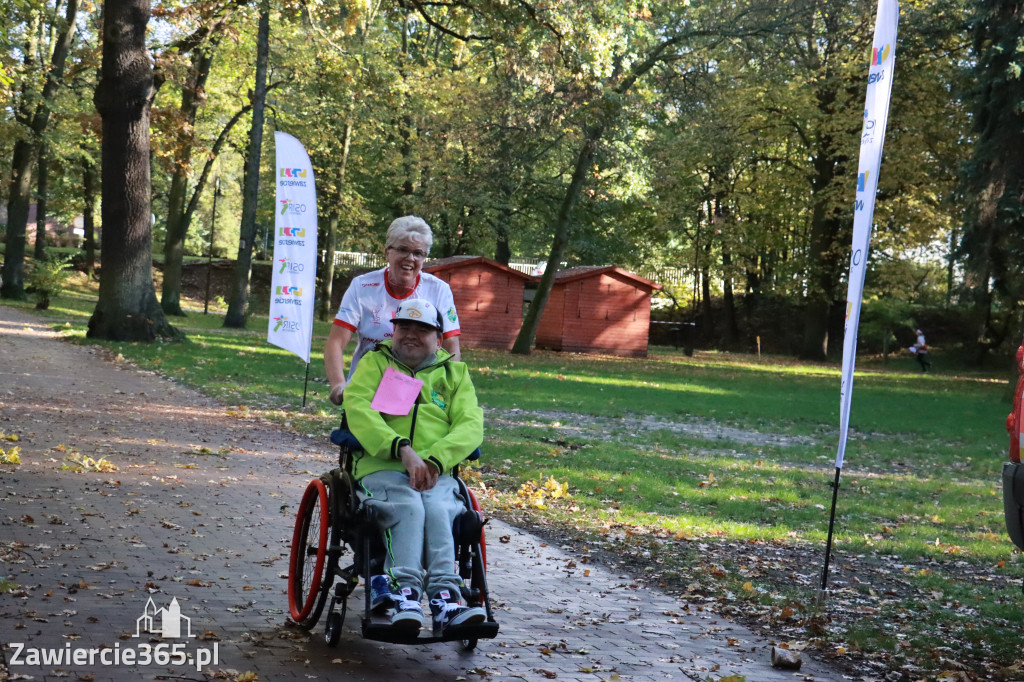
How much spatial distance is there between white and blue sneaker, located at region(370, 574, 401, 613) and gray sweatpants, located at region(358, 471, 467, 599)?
5cm

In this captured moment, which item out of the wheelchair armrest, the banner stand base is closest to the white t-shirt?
the wheelchair armrest

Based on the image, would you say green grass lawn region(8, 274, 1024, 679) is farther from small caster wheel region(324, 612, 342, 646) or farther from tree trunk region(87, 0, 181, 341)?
small caster wheel region(324, 612, 342, 646)

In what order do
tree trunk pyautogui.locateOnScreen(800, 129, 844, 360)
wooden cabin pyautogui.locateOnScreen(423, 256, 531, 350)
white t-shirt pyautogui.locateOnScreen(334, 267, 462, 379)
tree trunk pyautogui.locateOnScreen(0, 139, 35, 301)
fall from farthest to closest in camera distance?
tree trunk pyautogui.locateOnScreen(800, 129, 844, 360)
wooden cabin pyautogui.locateOnScreen(423, 256, 531, 350)
tree trunk pyautogui.locateOnScreen(0, 139, 35, 301)
white t-shirt pyautogui.locateOnScreen(334, 267, 462, 379)

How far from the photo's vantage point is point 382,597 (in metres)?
4.59

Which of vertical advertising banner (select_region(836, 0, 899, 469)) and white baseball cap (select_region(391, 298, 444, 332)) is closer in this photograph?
white baseball cap (select_region(391, 298, 444, 332))

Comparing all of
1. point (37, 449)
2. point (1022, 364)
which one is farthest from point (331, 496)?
point (37, 449)

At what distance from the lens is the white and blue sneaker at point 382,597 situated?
4.57m

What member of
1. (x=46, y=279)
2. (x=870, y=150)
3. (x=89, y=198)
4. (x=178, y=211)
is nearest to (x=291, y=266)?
(x=870, y=150)

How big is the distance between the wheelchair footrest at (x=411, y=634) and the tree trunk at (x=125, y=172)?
802 inches

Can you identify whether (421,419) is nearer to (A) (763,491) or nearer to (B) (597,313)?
(A) (763,491)

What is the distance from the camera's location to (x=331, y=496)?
515 cm

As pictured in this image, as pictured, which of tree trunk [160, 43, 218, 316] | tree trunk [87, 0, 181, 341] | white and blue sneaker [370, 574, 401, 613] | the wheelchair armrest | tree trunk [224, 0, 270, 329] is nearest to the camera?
white and blue sneaker [370, 574, 401, 613]

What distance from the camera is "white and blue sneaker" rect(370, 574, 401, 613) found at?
4.57 meters

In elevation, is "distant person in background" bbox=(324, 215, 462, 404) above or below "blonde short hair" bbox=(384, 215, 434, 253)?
below
